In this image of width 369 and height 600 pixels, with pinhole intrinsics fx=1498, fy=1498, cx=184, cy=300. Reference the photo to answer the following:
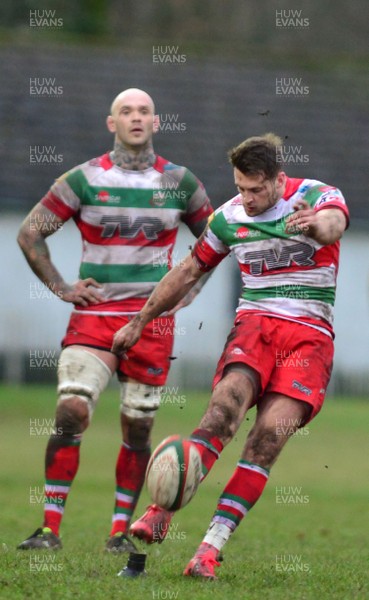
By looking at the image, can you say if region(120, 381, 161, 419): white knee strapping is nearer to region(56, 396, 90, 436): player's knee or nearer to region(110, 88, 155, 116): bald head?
region(56, 396, 90, 436): player's knee

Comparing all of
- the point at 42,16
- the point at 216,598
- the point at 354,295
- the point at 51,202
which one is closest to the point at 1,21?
the point at 42,16

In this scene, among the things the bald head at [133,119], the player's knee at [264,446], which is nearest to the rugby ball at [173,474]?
the player's knee at [264,446]

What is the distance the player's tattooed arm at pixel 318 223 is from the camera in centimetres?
756

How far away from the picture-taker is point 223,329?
1194 inches

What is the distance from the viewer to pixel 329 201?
314 inches

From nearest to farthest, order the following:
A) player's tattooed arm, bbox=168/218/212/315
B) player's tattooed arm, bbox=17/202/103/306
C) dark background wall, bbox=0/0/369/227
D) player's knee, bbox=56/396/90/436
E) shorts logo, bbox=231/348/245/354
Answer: shorts logo, bbox=231/348/245/354 → player's knee, bbox=56/396/90/436 → player's tattooed arm, bbox=168/218/212/315 → player's tattooed arm, bbox=17/202/103/306 → dark background wall, bbox=0/0/369/227

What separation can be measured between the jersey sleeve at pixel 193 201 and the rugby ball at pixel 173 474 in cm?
291

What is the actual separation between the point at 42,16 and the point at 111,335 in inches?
1322

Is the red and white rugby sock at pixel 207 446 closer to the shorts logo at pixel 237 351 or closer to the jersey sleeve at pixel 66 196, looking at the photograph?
the shorts logo at pixel 237 351

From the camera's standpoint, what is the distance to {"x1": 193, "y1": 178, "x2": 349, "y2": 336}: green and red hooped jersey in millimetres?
8211

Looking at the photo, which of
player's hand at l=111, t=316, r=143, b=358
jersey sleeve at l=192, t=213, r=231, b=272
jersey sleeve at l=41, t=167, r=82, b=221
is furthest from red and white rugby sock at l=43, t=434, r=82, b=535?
jersey sleeve at l=192, t=213, r=231, b=272

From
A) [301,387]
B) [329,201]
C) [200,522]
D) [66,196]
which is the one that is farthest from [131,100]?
[200,522]

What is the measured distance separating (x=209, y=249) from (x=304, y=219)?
1.00 meters

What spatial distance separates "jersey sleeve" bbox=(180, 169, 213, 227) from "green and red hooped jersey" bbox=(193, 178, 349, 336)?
162 centimetres
